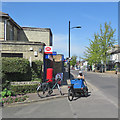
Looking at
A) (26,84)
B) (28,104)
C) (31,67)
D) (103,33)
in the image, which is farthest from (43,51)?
(103,33)

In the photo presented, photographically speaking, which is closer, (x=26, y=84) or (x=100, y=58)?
(x=26, y=84)

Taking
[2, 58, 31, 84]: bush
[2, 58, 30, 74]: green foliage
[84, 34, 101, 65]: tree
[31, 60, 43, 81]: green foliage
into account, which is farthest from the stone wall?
[84, 34, 101, 65]: tree

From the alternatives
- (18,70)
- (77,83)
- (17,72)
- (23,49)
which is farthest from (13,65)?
(77,83)

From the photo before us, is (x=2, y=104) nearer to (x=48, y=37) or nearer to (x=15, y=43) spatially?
(x=15, y=43)

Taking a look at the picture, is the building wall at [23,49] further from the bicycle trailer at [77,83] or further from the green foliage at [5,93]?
the bicycle trailer at [77,83]

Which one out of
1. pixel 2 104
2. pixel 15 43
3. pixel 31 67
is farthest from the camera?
pixel 15 43

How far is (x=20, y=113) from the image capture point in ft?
20.3

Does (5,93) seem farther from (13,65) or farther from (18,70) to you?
(13,65)

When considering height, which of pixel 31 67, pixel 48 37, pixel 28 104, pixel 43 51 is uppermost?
pixel 48 37

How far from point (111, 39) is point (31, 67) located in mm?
36213

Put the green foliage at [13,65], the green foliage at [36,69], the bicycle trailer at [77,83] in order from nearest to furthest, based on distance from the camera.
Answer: the bicycle trailer at [77,83] < the green foliage at [13,65] < the green foliage at [36,69]

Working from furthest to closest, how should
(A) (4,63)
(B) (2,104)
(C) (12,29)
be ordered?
(C) (12,29) < (A) (4,63) < (B) (2,104)

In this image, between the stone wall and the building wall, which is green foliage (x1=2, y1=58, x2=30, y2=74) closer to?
the building wall

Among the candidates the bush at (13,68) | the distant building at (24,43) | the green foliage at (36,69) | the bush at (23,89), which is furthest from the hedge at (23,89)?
the distant building at (24,43)
